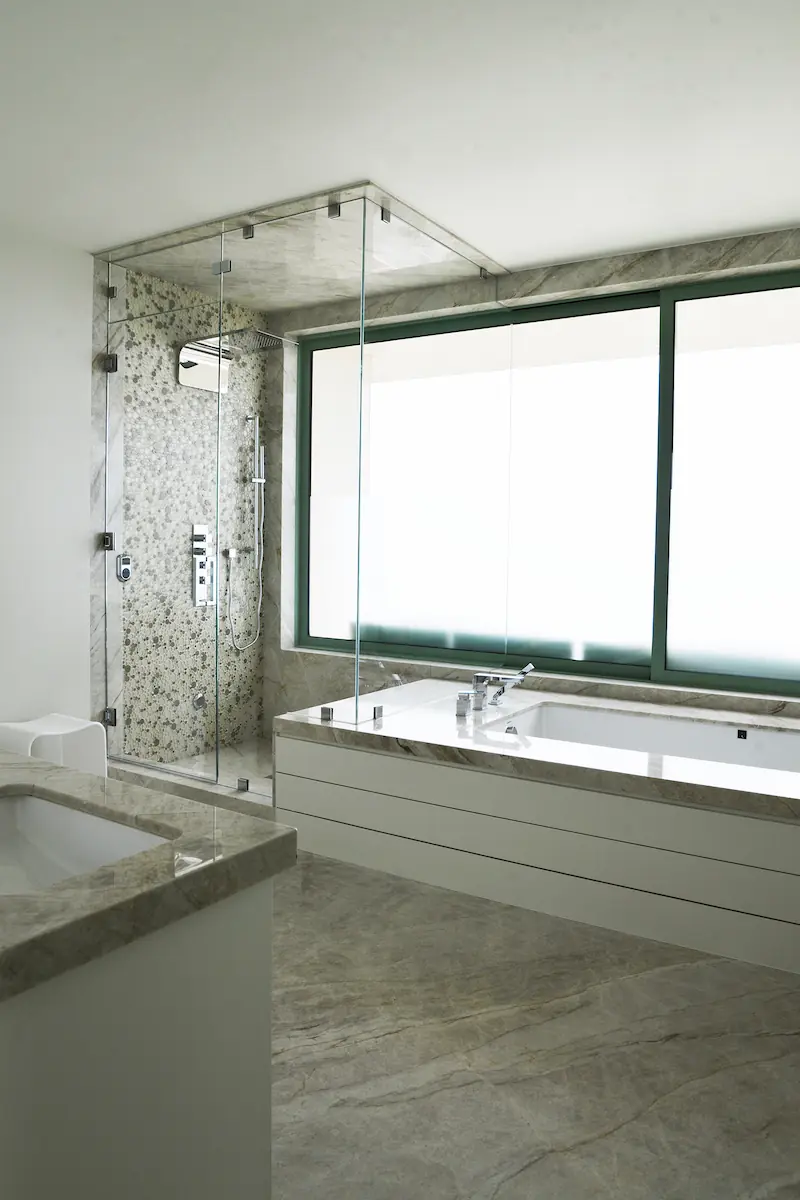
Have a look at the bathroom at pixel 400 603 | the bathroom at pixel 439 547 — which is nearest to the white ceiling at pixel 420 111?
the bathroom at pixel 400 603

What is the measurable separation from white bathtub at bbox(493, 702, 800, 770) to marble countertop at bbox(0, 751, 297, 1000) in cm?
226

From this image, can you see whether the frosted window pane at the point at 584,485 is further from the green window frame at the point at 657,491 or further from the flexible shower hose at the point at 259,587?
the flexible shower hose at the point at 259,587

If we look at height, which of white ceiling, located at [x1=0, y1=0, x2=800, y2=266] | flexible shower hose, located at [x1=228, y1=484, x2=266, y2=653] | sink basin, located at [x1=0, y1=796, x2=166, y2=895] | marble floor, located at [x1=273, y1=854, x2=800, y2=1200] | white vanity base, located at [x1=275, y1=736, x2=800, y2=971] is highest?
white ceiling, located at [x1=0, y1=0, x2=800, y2=266]

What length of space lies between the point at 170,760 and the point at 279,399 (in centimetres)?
163

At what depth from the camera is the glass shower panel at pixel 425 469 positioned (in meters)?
3.52

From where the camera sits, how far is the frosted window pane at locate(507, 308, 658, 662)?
160 inches

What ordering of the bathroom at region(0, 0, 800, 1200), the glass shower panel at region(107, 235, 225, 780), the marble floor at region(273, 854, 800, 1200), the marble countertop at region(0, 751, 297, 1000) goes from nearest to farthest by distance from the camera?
the marble countertop at region(0, 751, 297, 1000), the bathroom at region(0, 0, 800, 1200), the marble floor at region(273, 854, 800, 1200), the glass shower panel at region(107, 235, 225, 780)

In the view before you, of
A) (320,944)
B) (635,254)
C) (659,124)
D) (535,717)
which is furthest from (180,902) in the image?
(635,254)

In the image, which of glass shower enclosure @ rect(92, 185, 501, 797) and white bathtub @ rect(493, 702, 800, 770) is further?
glass shower enclosure @ rect(92, 185, 501, 797)

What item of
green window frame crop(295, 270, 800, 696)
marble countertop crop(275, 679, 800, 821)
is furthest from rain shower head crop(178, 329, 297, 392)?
marble countertop crop(275, 679, 800, 821)

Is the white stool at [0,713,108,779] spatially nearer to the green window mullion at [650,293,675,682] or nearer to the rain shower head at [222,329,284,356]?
the rain shower head at [222,329,284,356]

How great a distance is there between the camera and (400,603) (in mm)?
3783

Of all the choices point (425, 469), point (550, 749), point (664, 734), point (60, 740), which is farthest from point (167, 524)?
point (664, 734)

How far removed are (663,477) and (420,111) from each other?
77.1 inches
